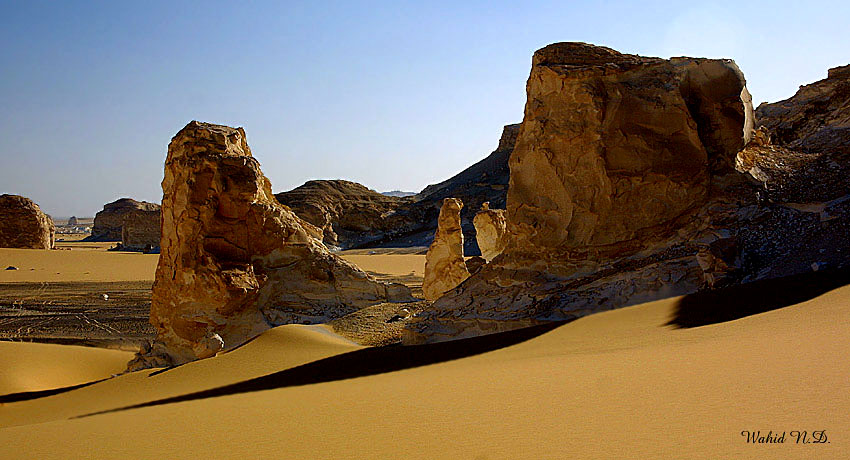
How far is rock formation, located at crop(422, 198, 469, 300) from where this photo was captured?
12.9 metres

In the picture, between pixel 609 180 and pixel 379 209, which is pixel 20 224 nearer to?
pixel 379 209

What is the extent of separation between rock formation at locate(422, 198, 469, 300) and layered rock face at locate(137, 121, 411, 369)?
390 centimetres

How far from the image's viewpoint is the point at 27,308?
1522 cm

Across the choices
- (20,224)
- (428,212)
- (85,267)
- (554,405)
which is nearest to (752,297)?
(554,405)

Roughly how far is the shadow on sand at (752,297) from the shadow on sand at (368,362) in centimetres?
125

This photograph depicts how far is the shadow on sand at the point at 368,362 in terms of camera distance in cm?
487

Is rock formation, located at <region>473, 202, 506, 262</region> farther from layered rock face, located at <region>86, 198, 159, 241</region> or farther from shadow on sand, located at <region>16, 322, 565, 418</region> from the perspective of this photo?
layered rock face, located at <region>86, 198, 159, 241</region>

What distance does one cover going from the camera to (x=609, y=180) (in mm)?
6969

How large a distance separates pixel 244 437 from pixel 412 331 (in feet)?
14.0

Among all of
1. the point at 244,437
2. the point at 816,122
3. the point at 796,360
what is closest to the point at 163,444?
the point at 244,437

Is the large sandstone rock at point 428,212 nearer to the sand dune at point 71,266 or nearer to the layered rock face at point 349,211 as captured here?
the layered rock face at point 349,211

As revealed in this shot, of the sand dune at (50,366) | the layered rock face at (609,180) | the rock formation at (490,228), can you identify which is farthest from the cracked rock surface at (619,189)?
the rock formation at (490,228)

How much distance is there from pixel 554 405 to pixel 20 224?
31.4m

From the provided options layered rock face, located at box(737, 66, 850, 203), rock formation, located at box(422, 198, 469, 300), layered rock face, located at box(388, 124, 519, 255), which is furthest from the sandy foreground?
layered rock face, located at box(388, 124, 519, 255)
